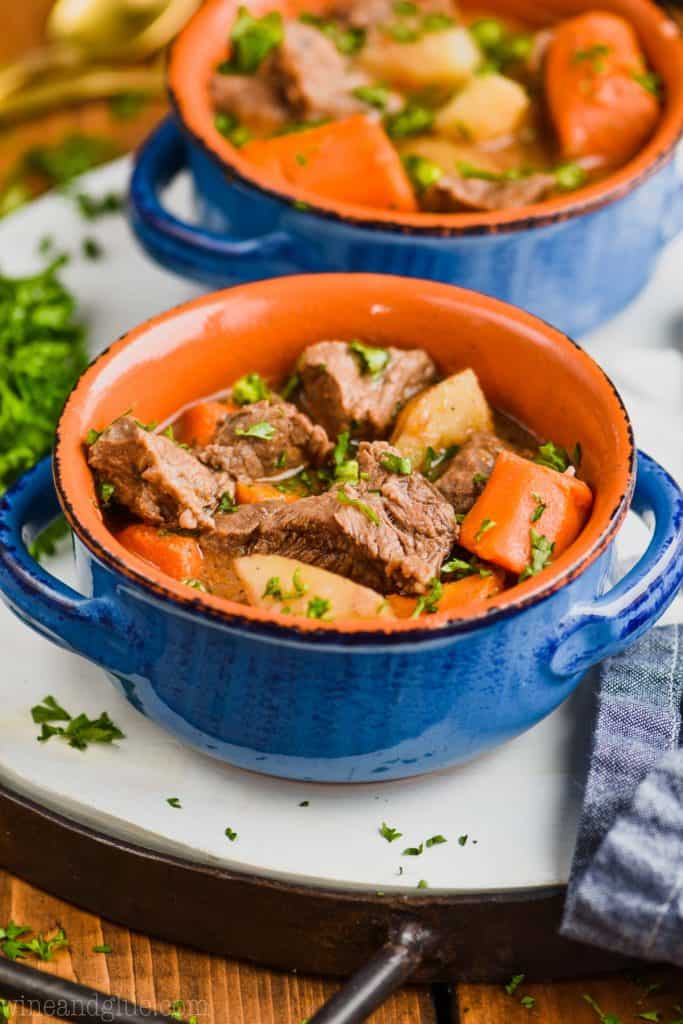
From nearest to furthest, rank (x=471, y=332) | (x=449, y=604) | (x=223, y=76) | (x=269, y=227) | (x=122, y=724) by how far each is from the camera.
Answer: (x=449, y=604) < (x=122, y=724) < (x=471, y=332) < (x=269, y=227) < (x=223, y=76)

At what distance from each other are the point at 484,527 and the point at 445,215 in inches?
37.3

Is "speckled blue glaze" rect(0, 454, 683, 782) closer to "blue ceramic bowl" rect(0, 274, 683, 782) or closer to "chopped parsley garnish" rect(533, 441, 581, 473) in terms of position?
"blue ceramic bowl" rect(0, 274, 683, 782)

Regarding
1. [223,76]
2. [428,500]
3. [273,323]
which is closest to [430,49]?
[223,76]

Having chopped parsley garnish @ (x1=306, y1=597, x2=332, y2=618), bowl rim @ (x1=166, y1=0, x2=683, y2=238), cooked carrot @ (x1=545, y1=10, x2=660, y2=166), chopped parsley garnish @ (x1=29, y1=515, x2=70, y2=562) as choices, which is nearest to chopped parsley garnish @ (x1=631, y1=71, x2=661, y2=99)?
cooked carrot @ (x1=545, y1=10, x2=660, y2=166)

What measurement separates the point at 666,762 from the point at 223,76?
6.64 ft

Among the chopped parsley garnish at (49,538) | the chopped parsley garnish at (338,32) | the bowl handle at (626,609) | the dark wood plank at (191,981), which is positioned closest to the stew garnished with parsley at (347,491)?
the bowl handle at (626,609)

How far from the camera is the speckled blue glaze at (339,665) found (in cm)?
234

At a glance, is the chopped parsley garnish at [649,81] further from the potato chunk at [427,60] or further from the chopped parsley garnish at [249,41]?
the chopped parsley garnish at [249,41]

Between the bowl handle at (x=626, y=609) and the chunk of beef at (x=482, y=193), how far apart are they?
3.27 feet

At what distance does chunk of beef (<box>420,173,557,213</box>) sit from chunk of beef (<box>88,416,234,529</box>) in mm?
997

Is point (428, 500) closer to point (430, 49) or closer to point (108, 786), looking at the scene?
point (108, 786)

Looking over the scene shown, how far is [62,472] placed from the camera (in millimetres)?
2574

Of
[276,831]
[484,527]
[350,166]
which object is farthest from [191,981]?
[350,166]

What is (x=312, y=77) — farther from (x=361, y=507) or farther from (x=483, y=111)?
(x=361, y=507)
